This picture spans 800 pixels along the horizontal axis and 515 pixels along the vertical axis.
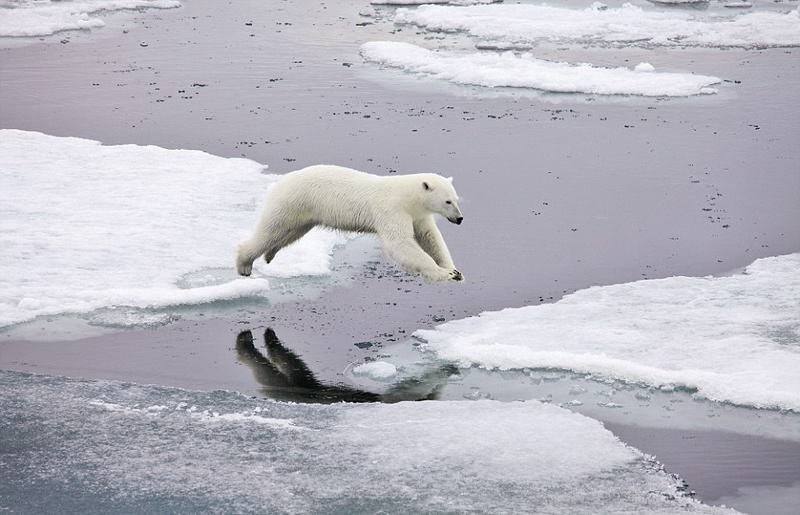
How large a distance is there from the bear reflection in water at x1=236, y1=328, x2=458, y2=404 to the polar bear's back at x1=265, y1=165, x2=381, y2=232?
0.99 metres

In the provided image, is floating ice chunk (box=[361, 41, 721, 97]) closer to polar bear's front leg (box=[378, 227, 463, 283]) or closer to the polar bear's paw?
the polar bear's paw

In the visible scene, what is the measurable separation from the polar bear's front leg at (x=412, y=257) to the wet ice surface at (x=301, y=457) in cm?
107

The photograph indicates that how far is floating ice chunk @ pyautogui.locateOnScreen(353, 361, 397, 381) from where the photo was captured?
6.05 metres

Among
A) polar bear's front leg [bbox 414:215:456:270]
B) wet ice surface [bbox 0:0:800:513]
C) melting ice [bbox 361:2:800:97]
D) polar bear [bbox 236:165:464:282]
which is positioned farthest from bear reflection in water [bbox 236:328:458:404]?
melting ice [bbox 361:2:800:97]

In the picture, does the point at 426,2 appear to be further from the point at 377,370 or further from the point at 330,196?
the point at 377,370

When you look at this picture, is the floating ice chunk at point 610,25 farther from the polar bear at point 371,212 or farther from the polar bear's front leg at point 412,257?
the polar bear's front leg at point 412,257

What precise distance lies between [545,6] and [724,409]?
1380cm

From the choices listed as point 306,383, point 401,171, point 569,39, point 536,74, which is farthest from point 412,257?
point 569,39

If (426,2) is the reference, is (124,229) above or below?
below

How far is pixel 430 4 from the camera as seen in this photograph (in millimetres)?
18672

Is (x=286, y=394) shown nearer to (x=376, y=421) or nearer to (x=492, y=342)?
(x=376, y=421)

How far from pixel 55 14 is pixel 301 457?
592 inches

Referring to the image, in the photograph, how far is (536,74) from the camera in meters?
13.6

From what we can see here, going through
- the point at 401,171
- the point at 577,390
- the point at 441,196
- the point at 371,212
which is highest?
the point at 441,196
